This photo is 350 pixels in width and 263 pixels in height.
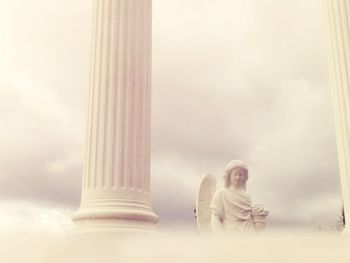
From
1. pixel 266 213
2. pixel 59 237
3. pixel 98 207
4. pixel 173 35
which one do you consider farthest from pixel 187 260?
pixel 173 35

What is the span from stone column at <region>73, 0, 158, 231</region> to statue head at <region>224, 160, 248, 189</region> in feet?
40.8

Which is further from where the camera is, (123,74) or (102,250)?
(123,74)

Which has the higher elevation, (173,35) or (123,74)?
(173,35)

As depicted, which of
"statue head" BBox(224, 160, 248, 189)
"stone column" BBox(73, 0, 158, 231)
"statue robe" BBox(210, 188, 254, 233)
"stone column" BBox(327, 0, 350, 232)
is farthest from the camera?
"stone column" BBox(327, 0, 350, 232)

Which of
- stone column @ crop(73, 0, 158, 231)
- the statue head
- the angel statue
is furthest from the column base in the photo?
the statue head

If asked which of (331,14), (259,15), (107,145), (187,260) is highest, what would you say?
(259,15)

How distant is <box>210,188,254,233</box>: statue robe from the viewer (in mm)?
61156

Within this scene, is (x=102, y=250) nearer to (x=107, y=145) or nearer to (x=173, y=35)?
(x=107, y=145)

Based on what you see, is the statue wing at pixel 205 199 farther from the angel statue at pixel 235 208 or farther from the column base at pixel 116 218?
the column base at pixel 116 218

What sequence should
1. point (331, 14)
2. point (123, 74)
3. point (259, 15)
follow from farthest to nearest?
point (259, 15)
point (331, 14)
point (123, 74)

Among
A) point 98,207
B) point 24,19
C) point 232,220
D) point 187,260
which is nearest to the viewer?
point 187,260

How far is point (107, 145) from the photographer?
5247 cm

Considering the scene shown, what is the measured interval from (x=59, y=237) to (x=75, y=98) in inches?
3298

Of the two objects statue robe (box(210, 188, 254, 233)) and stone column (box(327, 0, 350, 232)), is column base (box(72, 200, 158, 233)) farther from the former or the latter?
stone column (box(327, 0, 350, 232))
